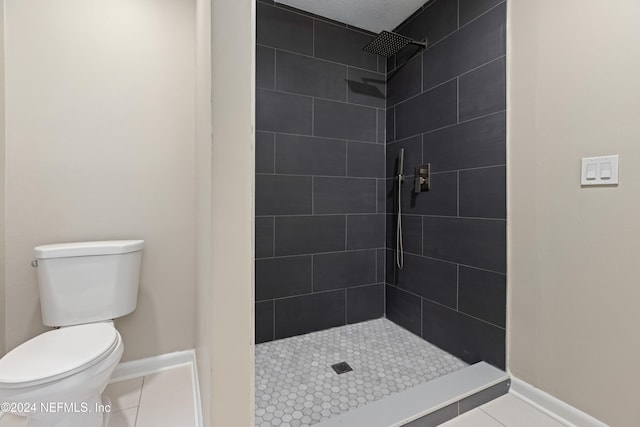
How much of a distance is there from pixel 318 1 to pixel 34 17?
164 centimetres

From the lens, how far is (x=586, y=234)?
4.18 ft

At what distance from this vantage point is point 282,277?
2.14 metres

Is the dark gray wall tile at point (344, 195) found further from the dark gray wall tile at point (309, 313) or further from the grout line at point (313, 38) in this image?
the grout line at point (313, 38)

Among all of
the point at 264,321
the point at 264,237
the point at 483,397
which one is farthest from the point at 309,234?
the point at 483,397

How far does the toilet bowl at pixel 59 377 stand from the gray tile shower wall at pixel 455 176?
1.87 metres

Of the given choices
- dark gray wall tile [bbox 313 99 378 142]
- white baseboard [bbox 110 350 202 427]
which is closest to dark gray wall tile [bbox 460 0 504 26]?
dark gray wall tile [bbox 313 99 378 142]

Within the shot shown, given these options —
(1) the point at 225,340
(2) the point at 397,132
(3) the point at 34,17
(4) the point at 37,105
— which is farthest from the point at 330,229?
(3) the point at 34,17

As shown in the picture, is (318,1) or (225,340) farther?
(318,1)

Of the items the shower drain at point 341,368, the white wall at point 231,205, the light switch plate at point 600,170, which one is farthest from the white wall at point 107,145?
the light switch plate at point 600,170

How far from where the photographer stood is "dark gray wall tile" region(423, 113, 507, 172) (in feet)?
5.32

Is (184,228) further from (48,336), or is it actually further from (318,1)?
→ (318,1)

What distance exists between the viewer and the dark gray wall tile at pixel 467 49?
1.61 metres

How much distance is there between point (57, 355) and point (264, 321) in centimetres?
118

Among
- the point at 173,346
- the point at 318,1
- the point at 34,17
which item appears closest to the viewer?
the point at 34,17
